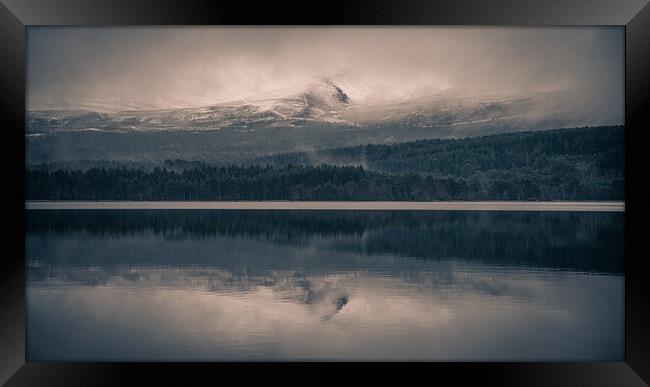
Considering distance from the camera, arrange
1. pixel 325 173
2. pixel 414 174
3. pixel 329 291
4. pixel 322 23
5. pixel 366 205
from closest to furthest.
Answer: pixel 322 23, pixel 329 291, pixel 325 173, pixel 414 174, pixel 366 205

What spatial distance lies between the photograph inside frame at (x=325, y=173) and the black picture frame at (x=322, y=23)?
1467mm

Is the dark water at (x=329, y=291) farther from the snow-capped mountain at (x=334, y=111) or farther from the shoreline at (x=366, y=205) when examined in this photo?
the snow-capped mountain at (x=334, y=111)

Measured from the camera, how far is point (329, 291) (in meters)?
8.34

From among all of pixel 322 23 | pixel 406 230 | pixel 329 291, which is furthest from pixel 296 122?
pixel 322 23

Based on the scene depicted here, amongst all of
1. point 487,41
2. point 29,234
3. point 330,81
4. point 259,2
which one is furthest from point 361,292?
point 29,234

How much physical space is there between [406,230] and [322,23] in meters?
9.28

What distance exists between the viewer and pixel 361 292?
26.7ft

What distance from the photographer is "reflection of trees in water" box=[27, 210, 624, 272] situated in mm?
11203

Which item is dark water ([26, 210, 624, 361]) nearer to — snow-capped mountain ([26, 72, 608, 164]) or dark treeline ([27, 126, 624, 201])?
dark treeline ([27, 126, 624, 201])

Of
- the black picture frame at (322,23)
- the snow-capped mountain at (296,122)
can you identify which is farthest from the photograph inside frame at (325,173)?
the black picture frame at (322,23)

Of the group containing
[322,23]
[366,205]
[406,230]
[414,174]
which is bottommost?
[406,230]

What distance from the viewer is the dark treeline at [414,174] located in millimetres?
13312

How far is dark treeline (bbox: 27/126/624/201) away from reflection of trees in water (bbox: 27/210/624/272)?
1.62 ft

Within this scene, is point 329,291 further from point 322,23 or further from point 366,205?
point 366,205
